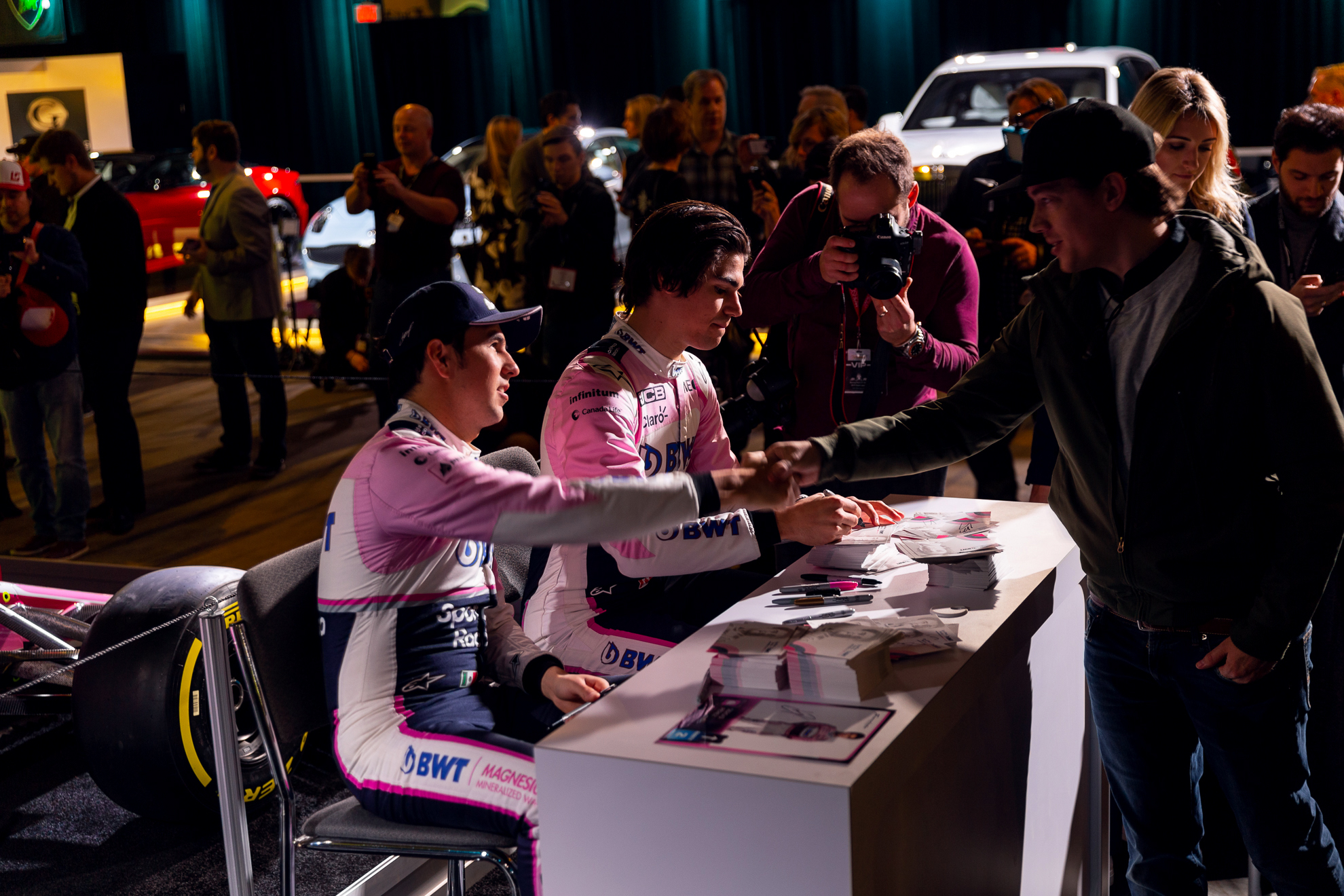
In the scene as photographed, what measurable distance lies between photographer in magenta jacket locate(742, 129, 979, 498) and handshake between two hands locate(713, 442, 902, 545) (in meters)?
0.42

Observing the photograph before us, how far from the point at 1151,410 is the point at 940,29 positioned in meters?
10.3

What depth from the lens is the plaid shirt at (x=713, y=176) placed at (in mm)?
5234

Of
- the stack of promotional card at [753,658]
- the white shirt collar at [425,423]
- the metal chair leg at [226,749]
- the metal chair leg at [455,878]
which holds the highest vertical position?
the white shirt collar at [425,423]

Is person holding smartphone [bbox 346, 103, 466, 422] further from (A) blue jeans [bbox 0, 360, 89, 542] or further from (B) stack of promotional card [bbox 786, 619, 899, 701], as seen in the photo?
(B) stack of promotional card [bbox 786, 619, 899, 701]

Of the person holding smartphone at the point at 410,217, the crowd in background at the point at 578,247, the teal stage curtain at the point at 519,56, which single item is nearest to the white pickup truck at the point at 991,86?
the crowd in background at the point at 578,247

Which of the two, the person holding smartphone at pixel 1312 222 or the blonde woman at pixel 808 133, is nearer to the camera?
the person holding smartphone at pixel 1312 222

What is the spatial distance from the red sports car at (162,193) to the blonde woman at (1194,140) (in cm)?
879

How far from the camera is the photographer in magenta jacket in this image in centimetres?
251

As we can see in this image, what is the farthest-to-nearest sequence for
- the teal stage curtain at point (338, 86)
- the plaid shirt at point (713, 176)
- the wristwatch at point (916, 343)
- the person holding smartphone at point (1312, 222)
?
the teal stage curtain at point (338, 86)
the plaid shirt at point (713, 176)
the person holding smartphone at point (1312, 222)
the wristwatch at point (916, 343)

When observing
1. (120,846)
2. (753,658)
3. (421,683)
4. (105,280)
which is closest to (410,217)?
(105,280)

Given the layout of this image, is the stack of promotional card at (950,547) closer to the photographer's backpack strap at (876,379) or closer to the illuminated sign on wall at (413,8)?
the photographer's backpack strap at (876,379)

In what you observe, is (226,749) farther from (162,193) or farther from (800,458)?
(162,193)

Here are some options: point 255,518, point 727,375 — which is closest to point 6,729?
point 255,518

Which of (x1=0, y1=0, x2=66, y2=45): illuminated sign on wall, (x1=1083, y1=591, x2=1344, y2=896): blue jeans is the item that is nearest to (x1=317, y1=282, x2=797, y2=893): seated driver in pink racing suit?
(x1=1083, y1=591, x2=1344, y2=896): blue jeans
